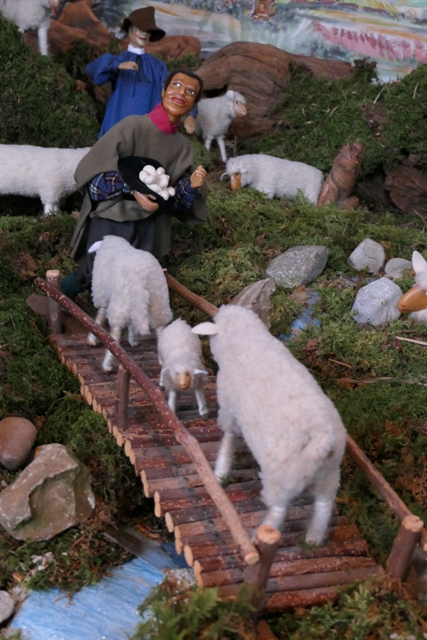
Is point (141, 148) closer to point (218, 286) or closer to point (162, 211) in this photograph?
point (162, 211)

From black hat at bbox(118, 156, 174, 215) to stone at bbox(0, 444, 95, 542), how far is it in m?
1.83

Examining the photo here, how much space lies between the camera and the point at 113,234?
499cm

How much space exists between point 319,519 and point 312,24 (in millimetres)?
6486

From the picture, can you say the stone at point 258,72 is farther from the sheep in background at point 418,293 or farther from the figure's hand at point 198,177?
the sheep in background at point 418,293

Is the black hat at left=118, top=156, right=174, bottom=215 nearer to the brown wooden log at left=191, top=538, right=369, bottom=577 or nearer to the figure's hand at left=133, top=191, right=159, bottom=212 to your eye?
the figure's hand at left=133, top=191, right=159, bottom=212

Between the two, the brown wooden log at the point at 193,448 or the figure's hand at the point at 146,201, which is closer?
the brown wooden log at the point at 193,448

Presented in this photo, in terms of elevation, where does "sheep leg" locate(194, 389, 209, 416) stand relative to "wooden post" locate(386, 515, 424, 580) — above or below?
below

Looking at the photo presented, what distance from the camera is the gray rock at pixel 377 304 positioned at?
5.32 meters

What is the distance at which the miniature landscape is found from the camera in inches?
129

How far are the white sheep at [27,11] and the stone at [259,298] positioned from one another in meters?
3.64

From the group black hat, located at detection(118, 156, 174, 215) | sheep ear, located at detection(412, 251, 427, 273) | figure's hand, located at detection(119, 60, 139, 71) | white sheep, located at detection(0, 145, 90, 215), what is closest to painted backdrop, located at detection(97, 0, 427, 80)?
figure's hand, located at detection(119, 60, 139, 71)

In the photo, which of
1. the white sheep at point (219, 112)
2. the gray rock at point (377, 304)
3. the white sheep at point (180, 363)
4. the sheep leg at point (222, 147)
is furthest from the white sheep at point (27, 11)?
the white sheep at point (180, 363)

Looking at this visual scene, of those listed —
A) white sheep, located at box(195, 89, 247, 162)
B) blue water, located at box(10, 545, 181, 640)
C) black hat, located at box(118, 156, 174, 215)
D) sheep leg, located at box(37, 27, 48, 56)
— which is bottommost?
blue water, located at box(10, 545, 181, 640)

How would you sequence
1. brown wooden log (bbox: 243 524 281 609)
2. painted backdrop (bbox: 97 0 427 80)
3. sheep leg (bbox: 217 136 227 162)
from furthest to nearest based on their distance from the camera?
painted backdrop (bbox: 97 0 427 80), sheep leg (bbox: 217 136 227 162), brown wooden log (bbox: 243 524 281 609)
